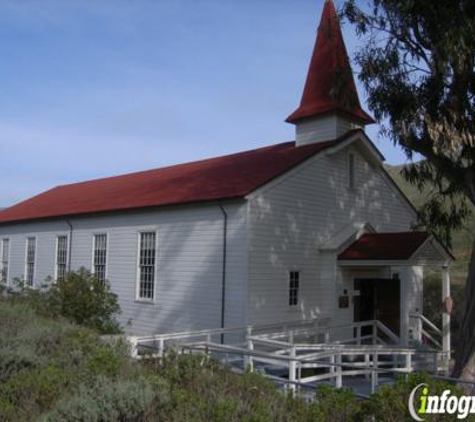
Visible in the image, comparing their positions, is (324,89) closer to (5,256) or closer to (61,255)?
(61,255)

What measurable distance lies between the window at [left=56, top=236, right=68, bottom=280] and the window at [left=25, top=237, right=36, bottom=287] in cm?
251

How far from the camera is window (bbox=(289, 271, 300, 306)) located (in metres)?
18.0

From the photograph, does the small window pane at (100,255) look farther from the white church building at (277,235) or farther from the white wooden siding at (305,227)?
the white wooden siding at (305,227)

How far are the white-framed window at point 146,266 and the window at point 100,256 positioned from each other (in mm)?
2316

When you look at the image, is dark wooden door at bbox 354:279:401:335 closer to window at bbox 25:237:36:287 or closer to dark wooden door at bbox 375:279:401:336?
dark wooden door at bbox 375:279:401:336

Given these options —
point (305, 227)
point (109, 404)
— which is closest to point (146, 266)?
point (305, 227)

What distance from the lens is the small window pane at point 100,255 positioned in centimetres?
2214

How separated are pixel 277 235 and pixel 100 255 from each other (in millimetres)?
8122

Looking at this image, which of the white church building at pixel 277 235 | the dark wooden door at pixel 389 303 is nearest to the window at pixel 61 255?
the white church building at pixel 277 235

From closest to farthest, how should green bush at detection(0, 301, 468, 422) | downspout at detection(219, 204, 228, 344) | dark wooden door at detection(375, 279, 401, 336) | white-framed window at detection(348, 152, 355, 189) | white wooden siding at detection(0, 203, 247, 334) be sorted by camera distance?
green bush at detection(0, 301, 468, 422) → white wooden siding at detection(0, 203, 247, 334) → downspout at detection(219, 204, 228, 344) → dark wooden door at detection(375, 279, 401, 336) → white-framed window at detection(348, 152, 355, 189)

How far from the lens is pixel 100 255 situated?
22406mm

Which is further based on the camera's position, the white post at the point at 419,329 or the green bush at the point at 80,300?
the white post at the point at 419,329

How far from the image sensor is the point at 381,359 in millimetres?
17594

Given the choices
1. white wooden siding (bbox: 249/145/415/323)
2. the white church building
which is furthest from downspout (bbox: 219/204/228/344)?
white wooden siding (bbox: 249/145/415/323)
